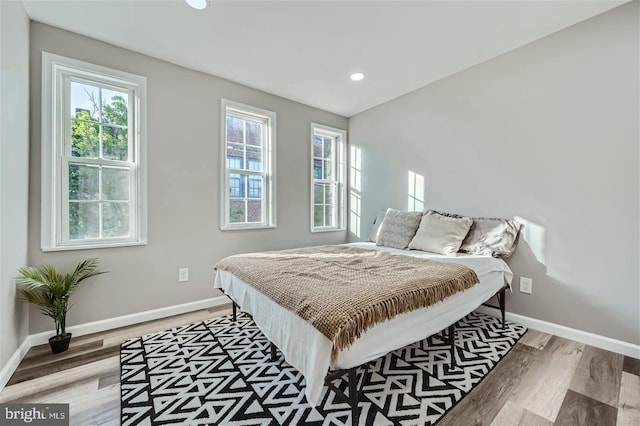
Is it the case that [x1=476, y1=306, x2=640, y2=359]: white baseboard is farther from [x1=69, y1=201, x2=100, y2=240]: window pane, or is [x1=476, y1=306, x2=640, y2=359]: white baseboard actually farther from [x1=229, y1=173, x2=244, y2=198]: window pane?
[x1=69, y1=201, x2=100, y2=240]: window pane

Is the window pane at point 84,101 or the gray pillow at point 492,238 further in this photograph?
the gray pillow at point 492,238

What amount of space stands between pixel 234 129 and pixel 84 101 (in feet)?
4.32

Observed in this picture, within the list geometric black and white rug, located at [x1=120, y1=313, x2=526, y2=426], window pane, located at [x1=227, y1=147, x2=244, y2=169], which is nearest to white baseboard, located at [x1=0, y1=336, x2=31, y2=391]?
geometric black and white rug, located at [x1=120, y1=313, x2=526, y2=426]

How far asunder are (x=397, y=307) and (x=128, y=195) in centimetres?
251

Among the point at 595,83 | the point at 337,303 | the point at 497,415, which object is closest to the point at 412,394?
the point at 497,415

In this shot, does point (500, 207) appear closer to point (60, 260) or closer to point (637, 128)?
point (637, 128)

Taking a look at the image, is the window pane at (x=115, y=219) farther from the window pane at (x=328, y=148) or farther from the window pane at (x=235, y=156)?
the window pane at (x=328, y=148)

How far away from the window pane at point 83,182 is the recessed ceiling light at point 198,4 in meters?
1.55

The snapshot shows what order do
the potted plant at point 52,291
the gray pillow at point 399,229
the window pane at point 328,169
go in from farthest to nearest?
the window pane at point 328,169, the gray pillow at point 399,229, the potted plant at point 52,291

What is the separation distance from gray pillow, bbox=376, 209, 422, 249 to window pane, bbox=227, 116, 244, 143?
1953mm

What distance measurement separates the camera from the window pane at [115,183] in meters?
2.43

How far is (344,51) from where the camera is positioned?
250 cm

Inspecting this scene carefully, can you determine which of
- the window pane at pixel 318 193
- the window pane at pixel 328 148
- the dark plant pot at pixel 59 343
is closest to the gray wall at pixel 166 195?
the dark plant pot at pixel 59 343

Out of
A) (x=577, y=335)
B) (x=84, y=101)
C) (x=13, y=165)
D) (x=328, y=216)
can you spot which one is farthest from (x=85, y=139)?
(x=577, y=335)
